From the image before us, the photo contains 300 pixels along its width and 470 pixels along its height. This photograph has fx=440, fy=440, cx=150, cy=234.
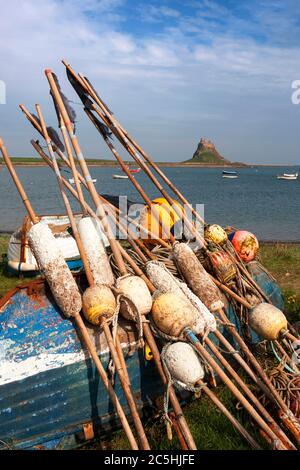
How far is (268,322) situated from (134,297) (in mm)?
1278

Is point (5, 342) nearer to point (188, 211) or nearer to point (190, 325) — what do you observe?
point (190, 325)

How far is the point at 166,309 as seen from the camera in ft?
12.1

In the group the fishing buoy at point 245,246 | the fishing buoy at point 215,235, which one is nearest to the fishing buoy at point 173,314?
the fishing buoy at point 215,235

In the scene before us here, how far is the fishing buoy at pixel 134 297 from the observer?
149 inches

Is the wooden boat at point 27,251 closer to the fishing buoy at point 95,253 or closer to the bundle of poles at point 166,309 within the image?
the bundle of poles at point 166,309

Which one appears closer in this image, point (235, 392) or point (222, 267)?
point (235, 392)

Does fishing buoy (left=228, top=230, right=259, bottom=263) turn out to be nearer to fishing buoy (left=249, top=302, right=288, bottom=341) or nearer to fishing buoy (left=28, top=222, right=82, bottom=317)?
fishing buoy (left=249, top=302, right=288, bottom=341)

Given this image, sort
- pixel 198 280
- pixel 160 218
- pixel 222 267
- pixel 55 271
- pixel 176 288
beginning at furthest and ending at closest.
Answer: pixel 160 218 → pixel 222 267 → pixel 198 280 → pixel 176 288 → pixel 55 271

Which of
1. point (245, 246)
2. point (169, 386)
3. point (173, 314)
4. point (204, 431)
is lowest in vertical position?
point (204, 431)

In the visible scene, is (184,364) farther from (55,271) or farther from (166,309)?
(55,271)

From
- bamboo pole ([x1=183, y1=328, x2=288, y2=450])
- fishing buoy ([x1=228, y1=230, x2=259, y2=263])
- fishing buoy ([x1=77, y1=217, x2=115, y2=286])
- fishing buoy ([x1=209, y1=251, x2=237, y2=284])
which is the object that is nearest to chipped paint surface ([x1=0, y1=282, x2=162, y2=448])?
fishing buoy ([x1=77, y1=217, x2=115, y2=286])

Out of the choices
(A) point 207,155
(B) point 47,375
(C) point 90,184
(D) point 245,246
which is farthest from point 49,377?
(A) point 207,155
